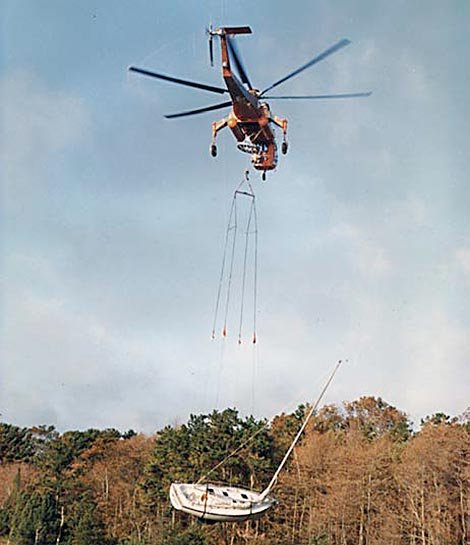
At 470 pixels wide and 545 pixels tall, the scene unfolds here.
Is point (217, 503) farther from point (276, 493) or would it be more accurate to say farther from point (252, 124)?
point (276, 493)

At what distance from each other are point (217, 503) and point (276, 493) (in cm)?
3467

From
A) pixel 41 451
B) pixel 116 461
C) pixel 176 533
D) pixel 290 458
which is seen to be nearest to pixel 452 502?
pixel 290 458

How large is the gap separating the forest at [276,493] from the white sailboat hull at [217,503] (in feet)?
79.2

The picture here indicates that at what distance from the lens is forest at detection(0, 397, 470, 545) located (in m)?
57.3

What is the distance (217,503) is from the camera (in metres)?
29.6

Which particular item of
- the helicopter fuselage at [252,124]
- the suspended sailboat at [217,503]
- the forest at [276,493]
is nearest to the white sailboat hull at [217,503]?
the suspended sailboat at [217,503]

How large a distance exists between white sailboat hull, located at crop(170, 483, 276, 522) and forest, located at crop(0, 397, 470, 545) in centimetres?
2415

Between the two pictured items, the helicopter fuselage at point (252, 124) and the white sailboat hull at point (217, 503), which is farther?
the white sailboat hull at point (217, 503)

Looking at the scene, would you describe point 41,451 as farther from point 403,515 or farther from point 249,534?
point 403,515

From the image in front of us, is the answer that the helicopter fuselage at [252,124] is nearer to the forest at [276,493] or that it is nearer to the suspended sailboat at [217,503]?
the suspended sailboat at [217,503]

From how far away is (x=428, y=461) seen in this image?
191 feet

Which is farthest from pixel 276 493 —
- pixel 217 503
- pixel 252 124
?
pixel 252 124

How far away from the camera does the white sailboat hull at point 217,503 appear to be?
1166 inches

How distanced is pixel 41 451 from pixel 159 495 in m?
42.2
